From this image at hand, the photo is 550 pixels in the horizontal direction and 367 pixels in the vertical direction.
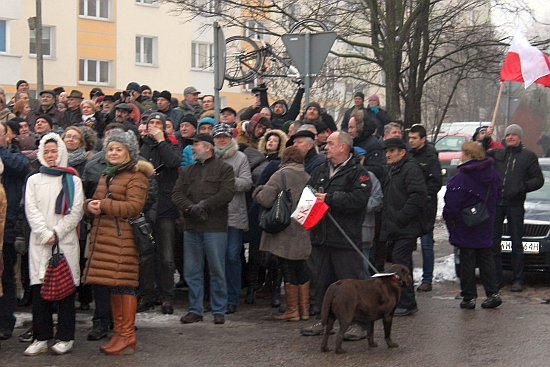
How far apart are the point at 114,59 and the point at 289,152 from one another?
32601 mm

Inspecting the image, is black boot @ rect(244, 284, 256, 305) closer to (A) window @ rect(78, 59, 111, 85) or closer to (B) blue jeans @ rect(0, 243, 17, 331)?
(B) blue jeans @ rect(0, 243, 17, 331)

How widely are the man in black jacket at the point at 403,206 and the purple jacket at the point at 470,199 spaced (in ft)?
2.43

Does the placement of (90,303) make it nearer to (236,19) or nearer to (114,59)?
(236,19)

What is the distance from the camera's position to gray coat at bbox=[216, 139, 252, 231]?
9969 millimetres

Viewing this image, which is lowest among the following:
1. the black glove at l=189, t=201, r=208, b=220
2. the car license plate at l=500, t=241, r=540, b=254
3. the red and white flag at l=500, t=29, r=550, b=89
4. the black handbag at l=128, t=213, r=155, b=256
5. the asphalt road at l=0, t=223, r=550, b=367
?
the asphalt road at l=0, t=223, r=550, b=367

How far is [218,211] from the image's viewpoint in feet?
30.3

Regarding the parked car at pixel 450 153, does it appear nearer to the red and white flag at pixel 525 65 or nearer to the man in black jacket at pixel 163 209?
the red and white flag at pixel 525 65

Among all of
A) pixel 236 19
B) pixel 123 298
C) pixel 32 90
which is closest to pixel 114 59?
pixel 32 90

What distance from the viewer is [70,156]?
29.6 feet

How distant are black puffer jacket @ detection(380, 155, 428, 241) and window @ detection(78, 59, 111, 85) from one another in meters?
31.9

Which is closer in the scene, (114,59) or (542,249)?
(542,249)

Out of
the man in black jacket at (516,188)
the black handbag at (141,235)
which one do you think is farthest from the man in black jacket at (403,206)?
the black handbag at (141,235)

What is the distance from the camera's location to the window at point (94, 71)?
39906 millimetres

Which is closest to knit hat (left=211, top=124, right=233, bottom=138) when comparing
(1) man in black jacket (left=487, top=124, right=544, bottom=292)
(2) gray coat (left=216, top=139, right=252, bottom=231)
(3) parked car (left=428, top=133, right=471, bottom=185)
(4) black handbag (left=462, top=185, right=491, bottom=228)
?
(2) gray coat (left=216, top=139, right=252, bottom=231)
